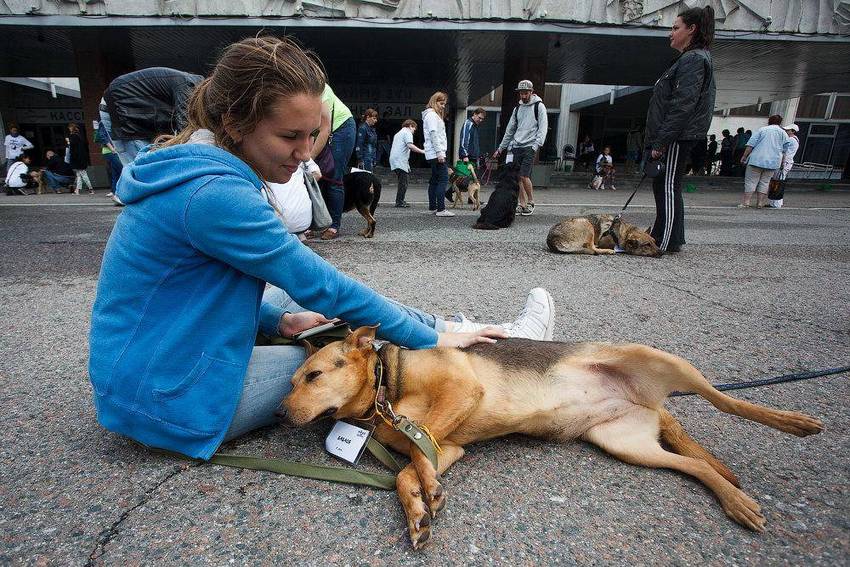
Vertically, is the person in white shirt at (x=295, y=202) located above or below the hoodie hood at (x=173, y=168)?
below

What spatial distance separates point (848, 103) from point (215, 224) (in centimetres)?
4439

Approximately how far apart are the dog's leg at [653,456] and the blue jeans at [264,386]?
1.32 metres

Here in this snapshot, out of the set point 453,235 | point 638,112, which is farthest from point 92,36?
point 638,112

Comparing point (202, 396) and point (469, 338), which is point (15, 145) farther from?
point (469, 338)

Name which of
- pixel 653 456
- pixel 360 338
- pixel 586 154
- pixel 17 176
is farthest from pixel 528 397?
pixel 586 154

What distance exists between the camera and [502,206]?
25.3ft

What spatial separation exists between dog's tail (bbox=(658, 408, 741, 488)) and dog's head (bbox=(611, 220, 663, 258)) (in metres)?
4.16

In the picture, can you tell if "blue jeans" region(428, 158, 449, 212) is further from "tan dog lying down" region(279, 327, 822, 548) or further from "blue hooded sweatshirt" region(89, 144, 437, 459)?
"blue hooded sweatshirt" region(89, 144, 437, 459)

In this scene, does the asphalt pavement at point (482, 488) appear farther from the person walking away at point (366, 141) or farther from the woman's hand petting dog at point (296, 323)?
the person walking away at point (366, 141)

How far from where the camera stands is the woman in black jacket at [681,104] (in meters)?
4.95

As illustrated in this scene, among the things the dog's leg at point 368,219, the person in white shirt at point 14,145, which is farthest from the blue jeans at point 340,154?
the person in white shirt at point 14,145

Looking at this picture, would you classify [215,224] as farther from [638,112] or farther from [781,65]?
[638,112]

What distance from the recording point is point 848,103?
31.7m

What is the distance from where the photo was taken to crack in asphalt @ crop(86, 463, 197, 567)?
4.49ft
